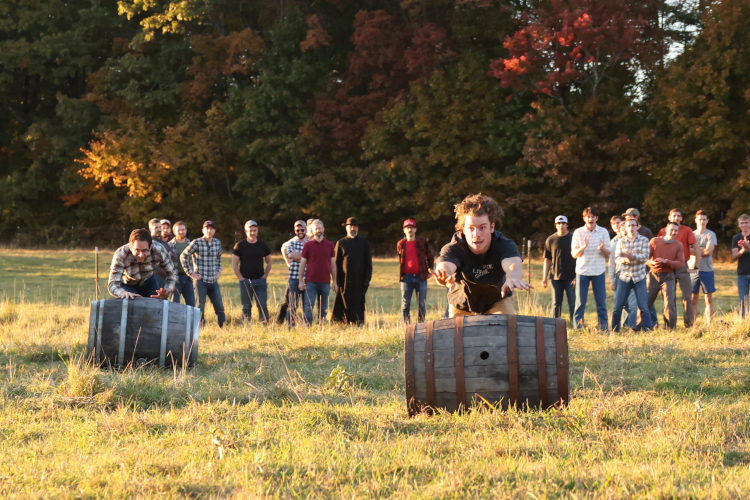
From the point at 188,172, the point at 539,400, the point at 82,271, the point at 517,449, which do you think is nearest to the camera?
the point at 517,449

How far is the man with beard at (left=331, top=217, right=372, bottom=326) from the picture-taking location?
40.5 ft

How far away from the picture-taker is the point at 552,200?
2888 centimetres

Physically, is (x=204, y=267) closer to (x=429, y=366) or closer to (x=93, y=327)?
(x=93, y=327)

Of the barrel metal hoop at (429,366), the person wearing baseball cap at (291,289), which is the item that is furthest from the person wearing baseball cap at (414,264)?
the barrel metal hoop at (429,366)

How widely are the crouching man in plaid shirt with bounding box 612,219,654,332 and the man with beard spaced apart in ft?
12.4

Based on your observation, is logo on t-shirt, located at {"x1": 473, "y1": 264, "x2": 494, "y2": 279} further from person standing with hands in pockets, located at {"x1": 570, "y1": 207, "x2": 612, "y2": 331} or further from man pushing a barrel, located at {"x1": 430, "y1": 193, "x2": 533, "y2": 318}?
person standing with hands in pockets, located at {"x1": 570, "y1": 207, "x2": 612, "y2": 331}

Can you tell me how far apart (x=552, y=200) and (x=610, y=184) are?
2138 millimetres

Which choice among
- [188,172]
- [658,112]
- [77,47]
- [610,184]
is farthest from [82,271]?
[658,112]

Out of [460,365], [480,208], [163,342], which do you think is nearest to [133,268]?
[163,342]

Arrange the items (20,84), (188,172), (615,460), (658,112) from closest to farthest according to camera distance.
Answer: (615,460)
(658,112)
(188,172)
(20,84)

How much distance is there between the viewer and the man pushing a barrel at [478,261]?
5.84 m

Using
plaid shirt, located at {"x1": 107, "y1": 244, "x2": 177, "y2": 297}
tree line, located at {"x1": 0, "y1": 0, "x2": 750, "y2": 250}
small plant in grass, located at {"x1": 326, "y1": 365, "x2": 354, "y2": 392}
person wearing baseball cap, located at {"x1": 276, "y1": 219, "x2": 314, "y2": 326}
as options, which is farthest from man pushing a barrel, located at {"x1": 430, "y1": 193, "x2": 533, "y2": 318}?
tree line, located at {"x1": 0, "y1": 0, "x2": 750, "y2": 250}

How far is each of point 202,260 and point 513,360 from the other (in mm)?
7751

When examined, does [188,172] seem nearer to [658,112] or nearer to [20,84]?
[20,84]
